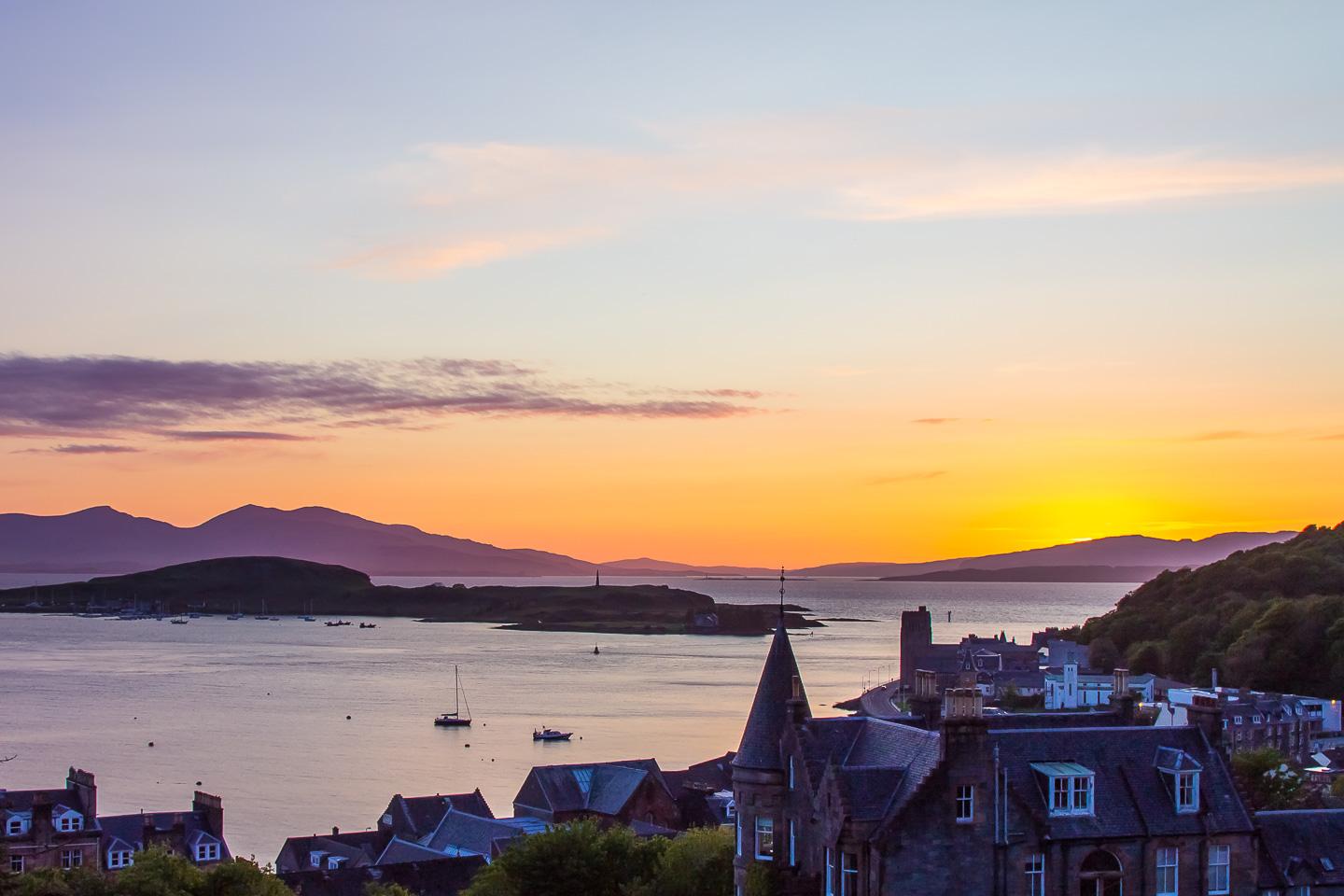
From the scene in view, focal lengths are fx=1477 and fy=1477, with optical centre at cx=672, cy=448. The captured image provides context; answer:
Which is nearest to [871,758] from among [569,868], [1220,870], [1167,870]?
[1167,870]

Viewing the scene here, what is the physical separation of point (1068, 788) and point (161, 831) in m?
48.9

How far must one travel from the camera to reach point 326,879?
59.9 metres

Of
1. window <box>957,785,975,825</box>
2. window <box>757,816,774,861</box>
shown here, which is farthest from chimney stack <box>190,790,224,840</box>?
window <box>957,785,975,825</box>

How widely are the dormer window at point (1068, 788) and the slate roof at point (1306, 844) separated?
626 cm

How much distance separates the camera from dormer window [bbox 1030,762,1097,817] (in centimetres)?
3644

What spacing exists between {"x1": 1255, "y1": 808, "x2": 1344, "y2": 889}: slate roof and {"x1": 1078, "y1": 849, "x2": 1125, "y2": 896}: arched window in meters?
5.81

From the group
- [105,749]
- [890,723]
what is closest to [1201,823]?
[890,723]

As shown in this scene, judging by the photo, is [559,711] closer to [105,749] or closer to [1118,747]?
[105,749]

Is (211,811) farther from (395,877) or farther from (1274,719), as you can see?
(1274,719)

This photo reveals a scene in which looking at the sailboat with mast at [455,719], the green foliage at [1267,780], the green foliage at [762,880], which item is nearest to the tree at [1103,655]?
the sailboat with mast at [455,719]

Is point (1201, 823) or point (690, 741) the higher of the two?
point (1201, 823)

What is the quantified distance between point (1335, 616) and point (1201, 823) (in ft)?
411

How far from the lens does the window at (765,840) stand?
129 ft

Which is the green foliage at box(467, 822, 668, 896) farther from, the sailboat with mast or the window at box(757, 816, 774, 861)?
the sailboat with mast
